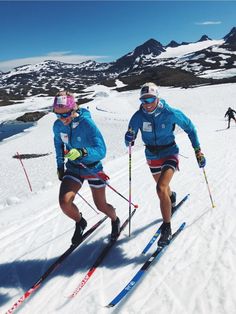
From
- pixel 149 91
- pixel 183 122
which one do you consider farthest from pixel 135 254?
pixel 149 91

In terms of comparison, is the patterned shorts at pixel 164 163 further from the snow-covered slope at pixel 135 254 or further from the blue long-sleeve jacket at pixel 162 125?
the snow-covered slope at pixel 135 254

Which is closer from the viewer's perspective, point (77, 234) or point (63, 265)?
point (63, 265)

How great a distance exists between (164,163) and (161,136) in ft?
1.75

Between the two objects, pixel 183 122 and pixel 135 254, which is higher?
pixel 183 122

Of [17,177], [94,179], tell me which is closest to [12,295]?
[94,179]

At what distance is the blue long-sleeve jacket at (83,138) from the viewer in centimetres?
586

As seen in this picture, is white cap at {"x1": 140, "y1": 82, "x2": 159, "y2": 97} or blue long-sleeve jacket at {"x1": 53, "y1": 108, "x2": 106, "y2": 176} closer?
blue long-sleeve jacket at {"x1": 53, "y1": 108, "x2": 106, "y2": 176}

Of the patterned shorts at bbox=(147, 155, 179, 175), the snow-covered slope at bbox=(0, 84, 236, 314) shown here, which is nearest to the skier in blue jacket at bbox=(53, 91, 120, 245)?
the snow-covered slope at bbox=(0, 84, 236, 314)

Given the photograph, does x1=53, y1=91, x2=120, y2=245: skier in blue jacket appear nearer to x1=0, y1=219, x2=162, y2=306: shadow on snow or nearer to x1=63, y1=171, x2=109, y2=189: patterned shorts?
x1=63, y1=171, x2=109, y2=189: patterned shorts

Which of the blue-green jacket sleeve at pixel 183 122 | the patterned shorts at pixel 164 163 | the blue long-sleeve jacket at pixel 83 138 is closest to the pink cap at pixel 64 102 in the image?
the blue long-sleeve jacket at pixel 83 138

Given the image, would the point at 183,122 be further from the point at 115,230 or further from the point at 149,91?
the point at 115,230

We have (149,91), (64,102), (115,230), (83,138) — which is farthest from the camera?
(115,230)

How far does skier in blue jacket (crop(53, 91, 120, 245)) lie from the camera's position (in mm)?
5785

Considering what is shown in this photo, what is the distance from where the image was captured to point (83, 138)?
239 inches
